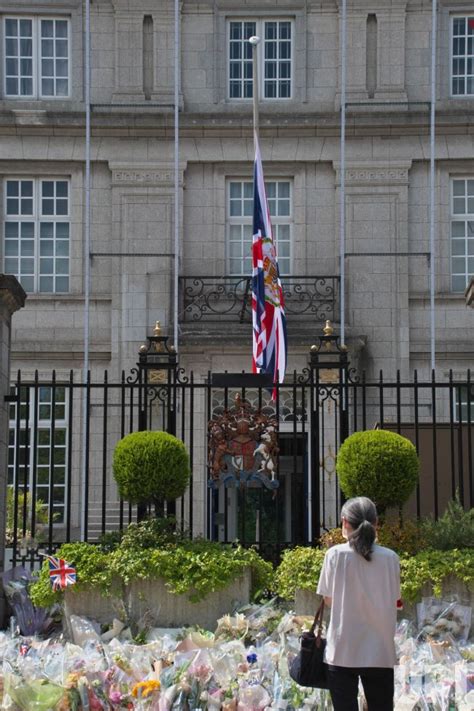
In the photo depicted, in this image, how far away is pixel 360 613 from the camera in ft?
23.7

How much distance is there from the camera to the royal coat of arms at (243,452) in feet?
43.0

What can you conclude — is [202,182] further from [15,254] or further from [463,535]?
[463,535]

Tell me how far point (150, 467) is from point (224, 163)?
12.4 m

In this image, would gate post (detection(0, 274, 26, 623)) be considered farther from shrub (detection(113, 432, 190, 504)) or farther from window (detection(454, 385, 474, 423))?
window (detection(454, 385, 474, 423))

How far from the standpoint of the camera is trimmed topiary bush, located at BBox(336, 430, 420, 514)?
11914 mm

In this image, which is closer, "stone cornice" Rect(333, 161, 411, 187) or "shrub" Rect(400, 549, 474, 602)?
"shrub" Rect(400, 549, 474, 602)

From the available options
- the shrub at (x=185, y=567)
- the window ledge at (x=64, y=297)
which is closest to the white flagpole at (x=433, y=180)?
the window ledge at (x=64, y=297)

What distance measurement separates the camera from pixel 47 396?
23.2m

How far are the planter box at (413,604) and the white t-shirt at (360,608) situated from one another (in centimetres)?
390

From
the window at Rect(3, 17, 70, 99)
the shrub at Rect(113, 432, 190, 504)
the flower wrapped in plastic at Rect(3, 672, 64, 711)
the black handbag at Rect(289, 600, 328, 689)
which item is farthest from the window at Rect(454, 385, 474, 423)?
the window at Rect(3, 17, 70, 99)

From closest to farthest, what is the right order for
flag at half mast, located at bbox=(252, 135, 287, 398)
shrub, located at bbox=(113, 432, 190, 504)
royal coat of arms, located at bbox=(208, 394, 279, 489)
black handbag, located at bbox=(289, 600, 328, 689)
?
black handbag, located at bbox=(289, 600, 328, 689) < shrub, located at bbox=(113, 432, 190, 504) < royal coat of arms, located at bbox=(208, 394, 279, 489) < flag at half mast, located at bbox=(252, 135, 287, 398)

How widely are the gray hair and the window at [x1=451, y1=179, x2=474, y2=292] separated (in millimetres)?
16650

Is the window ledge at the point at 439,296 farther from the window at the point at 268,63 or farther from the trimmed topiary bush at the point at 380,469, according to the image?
the trimmed topiary bush at the point at 380,469

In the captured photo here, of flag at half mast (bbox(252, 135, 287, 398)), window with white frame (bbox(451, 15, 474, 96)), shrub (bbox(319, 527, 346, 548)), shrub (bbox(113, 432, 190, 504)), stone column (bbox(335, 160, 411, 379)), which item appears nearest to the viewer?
shrub (bbox(319, 527, 346, 548))
